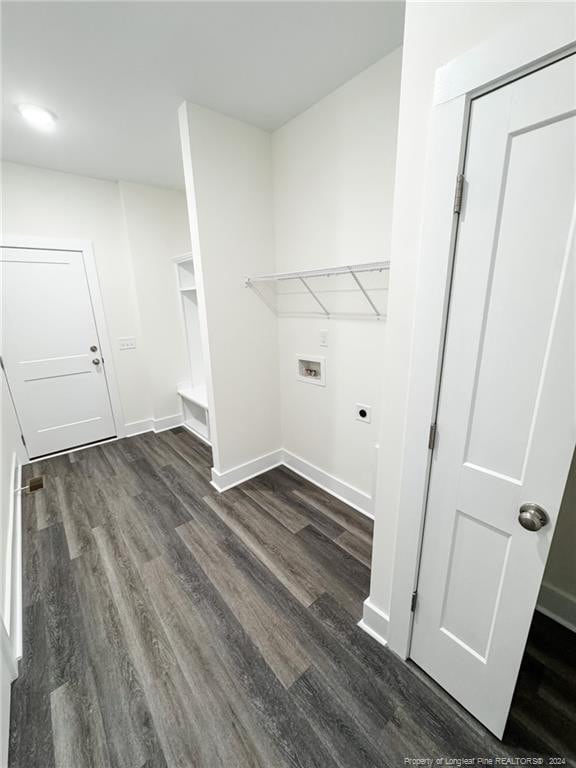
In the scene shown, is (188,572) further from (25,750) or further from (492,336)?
(492,336)

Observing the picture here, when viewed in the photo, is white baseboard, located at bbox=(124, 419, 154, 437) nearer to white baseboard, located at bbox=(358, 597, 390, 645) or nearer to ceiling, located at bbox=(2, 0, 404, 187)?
ceiling, located at bbox=(2, 0, 404, 187)

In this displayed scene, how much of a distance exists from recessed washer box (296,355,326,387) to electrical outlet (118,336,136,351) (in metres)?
2.19

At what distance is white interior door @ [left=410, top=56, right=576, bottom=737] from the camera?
753 mm

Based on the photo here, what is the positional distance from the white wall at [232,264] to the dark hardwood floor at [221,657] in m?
0.73

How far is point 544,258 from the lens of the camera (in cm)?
78

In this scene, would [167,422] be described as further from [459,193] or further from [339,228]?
[459,193]

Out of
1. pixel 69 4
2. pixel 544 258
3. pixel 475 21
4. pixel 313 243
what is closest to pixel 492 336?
pixel 544 258

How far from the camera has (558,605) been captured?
1.50 m

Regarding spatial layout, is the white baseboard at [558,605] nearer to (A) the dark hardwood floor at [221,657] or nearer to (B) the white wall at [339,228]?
(A) the dark hardwood floor at [221,657]

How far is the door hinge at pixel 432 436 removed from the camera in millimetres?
1068

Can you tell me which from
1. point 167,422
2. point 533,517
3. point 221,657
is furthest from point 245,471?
point 533,517

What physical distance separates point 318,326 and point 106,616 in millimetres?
2178

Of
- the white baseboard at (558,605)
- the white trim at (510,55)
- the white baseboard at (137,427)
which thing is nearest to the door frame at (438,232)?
the white trim at (510,55)

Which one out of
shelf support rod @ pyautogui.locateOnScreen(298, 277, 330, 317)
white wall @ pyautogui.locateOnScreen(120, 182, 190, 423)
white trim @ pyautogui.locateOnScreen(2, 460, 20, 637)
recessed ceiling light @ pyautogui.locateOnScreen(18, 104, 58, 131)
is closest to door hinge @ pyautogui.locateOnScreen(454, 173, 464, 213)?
shelf support rod @ pyautogui.locateOnScreen(298, 277, 330, 317)
